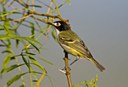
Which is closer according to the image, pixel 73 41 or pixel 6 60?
pixel 6 60

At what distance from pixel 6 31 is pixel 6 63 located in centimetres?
4

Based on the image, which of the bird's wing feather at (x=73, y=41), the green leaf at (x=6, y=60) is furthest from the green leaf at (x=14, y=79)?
the bird's wing feather at (x=73, y=41)

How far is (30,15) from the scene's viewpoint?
1.54 ft

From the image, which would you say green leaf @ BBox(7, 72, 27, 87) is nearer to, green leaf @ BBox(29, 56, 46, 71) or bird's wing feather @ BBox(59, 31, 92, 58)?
green leaf @ BBox(29, 56, 46, 71)

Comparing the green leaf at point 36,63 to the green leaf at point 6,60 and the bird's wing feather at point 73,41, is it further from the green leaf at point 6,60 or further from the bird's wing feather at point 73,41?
the bird's wing feather at point 73,41

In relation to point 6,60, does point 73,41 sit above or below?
below

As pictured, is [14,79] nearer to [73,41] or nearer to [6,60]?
[6,60]

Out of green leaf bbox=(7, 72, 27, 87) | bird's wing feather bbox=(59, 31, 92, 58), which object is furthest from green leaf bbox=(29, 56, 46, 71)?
bird's wing feather bbox=(59, 31, 92, 58)

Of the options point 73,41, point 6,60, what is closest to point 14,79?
point 6,60

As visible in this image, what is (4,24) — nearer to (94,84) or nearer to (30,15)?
(30,15)

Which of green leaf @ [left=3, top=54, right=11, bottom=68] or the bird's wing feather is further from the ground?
green leaf @ [left=3, top=54, right=11, bottom=68]

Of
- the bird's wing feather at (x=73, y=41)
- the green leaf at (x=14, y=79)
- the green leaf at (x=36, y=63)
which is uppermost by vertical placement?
the green leaf at (x=36, y=63)

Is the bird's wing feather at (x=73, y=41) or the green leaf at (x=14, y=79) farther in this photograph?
the bird's wing feather at (x=73, y=41)

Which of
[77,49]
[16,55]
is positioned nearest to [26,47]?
[16,55]
